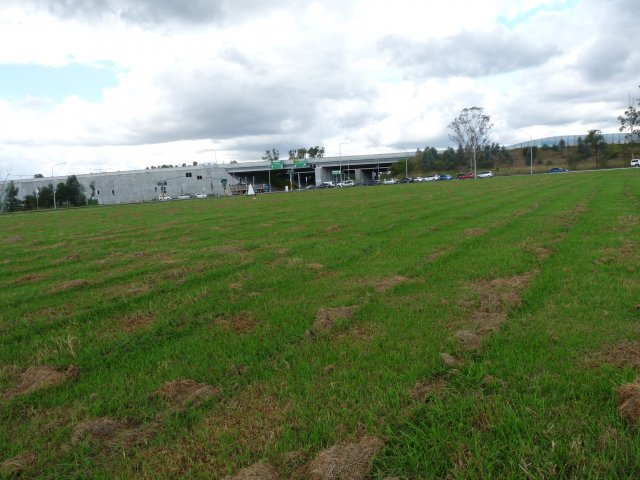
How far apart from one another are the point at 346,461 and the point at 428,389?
1358 millimetres

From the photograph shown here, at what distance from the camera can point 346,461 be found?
3.58 metres

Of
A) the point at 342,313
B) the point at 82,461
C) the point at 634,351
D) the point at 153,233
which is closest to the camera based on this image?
the point at 82,461

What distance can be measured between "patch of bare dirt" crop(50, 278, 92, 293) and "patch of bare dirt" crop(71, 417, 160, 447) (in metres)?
6.91

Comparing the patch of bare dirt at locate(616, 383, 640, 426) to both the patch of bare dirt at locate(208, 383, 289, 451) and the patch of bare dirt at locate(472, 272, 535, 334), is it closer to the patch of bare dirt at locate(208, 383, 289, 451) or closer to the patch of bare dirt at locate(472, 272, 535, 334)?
the patch of bare dirt at locate(472, 272, 535, 334)

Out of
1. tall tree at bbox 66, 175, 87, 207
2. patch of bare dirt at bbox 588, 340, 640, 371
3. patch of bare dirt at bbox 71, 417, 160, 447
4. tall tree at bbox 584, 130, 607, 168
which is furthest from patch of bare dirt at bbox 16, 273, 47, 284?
tall tree at bbox 584, 130, 607, 168

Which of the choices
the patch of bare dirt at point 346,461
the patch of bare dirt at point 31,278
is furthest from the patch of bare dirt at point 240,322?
the patch of bare dirt at point 31,278

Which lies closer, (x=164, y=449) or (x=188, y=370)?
(x=164, y=449)

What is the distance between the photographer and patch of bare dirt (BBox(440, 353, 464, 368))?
5.13 meters

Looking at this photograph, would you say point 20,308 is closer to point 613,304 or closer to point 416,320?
point 416,320

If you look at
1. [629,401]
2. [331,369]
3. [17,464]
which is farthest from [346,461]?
[17,464]

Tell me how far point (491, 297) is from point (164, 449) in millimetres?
5606

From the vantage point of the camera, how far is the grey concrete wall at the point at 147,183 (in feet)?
489

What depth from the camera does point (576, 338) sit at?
18.5 ft

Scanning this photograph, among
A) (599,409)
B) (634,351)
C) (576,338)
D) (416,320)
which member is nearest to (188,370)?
(416,320)
